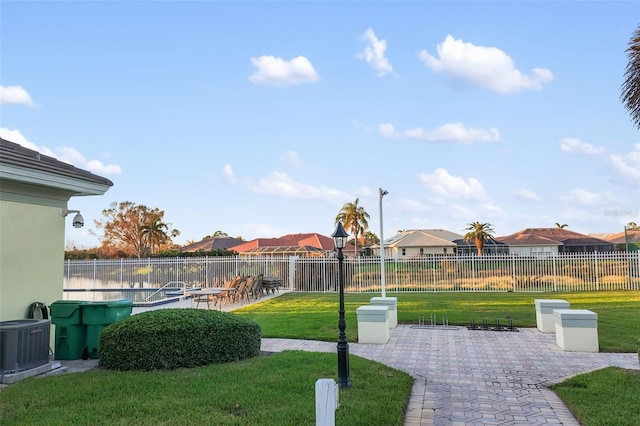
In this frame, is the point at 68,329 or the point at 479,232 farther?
the point at 479,232

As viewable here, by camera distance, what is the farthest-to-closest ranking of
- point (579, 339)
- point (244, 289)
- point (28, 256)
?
point (244, 289) → point (579, 339) → point (28, 256)

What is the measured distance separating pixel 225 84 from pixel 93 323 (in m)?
10.5

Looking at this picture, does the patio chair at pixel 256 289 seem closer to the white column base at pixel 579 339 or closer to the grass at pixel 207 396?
the grass at pixel 207 396

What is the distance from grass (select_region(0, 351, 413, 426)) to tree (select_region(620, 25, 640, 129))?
564cm

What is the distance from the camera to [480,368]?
7387 mm

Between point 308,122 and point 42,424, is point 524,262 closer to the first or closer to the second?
point 308,122

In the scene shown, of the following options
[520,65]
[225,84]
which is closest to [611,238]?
[520,65]

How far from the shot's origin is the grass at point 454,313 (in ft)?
33.3

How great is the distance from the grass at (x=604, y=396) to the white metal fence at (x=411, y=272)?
618 inches

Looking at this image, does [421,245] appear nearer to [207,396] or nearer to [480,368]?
[480,368]

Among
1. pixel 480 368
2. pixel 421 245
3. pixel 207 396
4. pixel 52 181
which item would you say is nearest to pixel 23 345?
pixel 52 181

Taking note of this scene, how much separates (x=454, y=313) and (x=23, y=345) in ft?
36.9

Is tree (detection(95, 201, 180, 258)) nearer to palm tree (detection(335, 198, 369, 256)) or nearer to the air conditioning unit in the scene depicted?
palm tree (detection(335, 198, 369, 256))

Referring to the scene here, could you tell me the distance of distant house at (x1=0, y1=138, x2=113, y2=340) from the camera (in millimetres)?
7449
